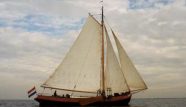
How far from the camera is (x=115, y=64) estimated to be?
62.7 m

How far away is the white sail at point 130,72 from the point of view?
204 ft

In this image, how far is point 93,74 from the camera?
208ft

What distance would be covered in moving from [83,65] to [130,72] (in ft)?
26.4

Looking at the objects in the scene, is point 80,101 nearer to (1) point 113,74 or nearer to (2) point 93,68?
(2) point 93,68

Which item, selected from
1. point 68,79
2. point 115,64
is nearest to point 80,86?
point 68,79

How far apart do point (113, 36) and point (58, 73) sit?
11317mm

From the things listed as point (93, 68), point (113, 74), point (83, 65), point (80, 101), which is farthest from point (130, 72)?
point (80, 101)

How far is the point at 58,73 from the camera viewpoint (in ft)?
203

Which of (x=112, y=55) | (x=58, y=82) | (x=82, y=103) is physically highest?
(x=112, y=55)

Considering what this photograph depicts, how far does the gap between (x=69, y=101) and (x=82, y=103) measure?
2.34 meters

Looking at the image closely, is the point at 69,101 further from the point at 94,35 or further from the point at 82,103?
the point at 94,35

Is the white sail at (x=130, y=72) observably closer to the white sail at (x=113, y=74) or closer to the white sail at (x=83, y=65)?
the white sail at (x=113, y=74)

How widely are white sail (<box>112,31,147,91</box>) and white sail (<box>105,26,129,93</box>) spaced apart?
0.85 meters

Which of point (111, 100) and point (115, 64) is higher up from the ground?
point (115, 64)
